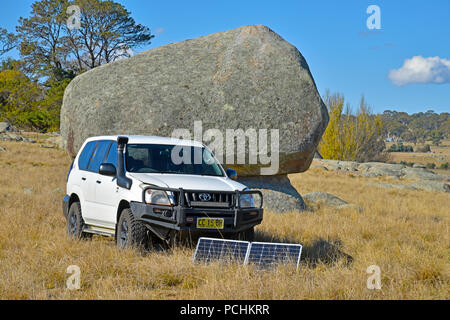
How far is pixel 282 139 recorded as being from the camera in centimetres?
1328

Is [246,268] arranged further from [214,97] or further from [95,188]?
[214,97]

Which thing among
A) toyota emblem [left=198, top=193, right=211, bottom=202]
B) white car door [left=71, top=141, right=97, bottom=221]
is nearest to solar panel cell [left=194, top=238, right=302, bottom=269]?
toyota emblem [left=198, top=193, right=211, bottom=202]

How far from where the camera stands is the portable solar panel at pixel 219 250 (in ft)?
23.0

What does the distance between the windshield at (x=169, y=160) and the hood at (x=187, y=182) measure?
320 millimetres

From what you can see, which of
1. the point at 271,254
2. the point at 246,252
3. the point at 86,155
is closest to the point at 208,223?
the point at 246,252

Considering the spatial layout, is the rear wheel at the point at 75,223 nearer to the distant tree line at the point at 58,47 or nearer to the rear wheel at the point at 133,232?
the rear wheel at the point at 133,232

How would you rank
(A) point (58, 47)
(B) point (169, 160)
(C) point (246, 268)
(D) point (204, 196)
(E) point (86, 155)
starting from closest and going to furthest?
1. (C) point (246, 268)
2. (D) point (204, 196)
3. (B) point (169, 160)
4. (E) point (86, 155)
5. (A) point (58, 47)

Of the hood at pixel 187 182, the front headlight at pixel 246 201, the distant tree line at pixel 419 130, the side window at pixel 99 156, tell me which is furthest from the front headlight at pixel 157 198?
the distant tree line at pixel 419 130

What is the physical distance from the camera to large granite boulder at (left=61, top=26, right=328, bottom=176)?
43.2 feet

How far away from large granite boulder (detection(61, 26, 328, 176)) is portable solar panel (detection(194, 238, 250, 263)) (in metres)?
6.18

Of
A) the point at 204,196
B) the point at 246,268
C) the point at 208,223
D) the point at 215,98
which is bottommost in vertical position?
the point at 246,268

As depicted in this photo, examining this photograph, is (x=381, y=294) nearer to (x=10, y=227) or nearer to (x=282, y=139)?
(x=10, y=227)

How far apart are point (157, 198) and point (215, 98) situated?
→ 20.3 feet

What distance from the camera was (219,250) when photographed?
7.12 meters
